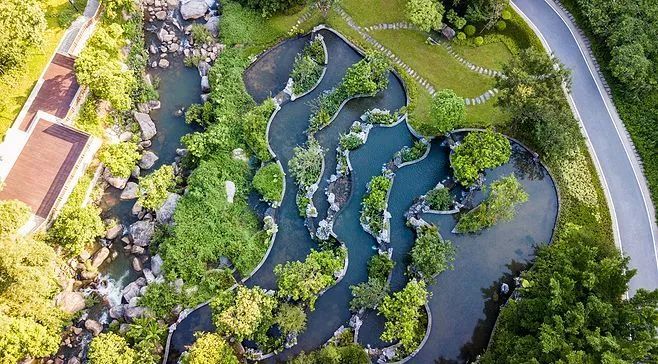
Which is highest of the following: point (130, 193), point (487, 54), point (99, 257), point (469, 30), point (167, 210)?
point (469, 30)

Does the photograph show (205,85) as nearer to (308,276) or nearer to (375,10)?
(375,10)

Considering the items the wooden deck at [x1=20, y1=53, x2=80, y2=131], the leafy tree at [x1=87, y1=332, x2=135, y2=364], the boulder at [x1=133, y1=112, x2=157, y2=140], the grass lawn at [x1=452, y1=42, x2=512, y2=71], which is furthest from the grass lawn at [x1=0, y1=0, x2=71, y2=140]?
the grass lawn at [x1=452, y1=42, x2=512, y2=71]

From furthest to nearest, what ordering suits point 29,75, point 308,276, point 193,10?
1. point 193,10
2. point 29,75
3. point 308,276

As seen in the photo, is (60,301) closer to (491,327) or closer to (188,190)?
(188,190)

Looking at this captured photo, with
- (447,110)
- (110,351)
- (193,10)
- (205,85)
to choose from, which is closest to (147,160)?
(205,85)

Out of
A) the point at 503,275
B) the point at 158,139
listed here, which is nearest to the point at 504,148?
the point at 503,275

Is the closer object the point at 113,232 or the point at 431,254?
the point at 431,254

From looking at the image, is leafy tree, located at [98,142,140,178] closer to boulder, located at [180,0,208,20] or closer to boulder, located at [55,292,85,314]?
boulder, located at [55,292,85,314]

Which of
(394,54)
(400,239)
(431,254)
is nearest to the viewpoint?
(431,254)
